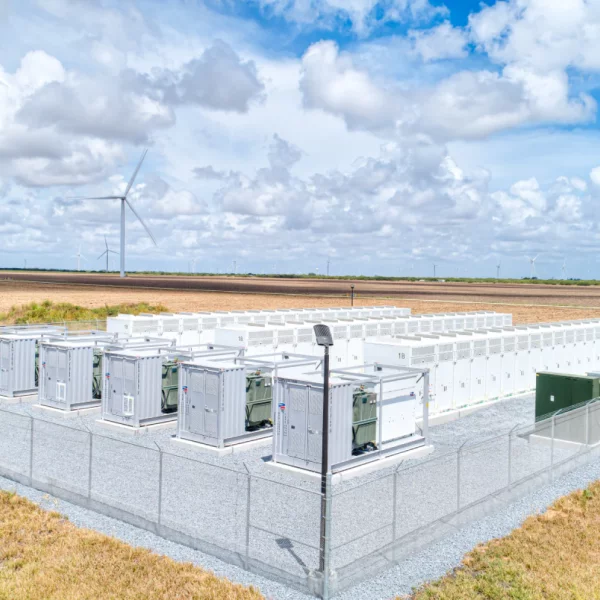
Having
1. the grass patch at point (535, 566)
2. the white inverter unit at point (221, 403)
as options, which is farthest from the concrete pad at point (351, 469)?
the grass patch at point (535, 566)

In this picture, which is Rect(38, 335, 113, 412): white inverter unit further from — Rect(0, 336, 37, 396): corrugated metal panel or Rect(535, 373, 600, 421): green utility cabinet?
Rect(535, 373, 600, 421): green utility cabinet

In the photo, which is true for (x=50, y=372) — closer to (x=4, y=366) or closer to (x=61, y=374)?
(x=61, y=374)

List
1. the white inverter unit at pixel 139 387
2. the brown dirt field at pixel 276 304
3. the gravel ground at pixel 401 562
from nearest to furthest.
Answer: the gravel ground at pixel 401 562
the white inverter unit at pixel 139 387
the brown dirt field at pixel 276 304

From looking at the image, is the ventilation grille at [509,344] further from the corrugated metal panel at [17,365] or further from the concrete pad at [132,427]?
the corrugated metal panel at [17,365]

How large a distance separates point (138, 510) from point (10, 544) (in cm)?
297

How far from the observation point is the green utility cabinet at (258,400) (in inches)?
952

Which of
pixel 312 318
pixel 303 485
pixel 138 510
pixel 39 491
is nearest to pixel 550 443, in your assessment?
pixel 303 485

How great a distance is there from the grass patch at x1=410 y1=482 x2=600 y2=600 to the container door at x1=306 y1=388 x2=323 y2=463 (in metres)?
6.07

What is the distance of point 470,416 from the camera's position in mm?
29094

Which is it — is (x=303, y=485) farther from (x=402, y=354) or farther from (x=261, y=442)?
(x=402, y=354)

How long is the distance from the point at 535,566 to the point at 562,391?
12931mm

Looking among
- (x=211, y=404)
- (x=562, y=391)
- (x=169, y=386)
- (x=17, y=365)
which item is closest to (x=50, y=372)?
(x=17, y=365)

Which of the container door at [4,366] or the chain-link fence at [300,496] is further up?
the container door at [4,366]

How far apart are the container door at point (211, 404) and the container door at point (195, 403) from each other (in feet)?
0.65
